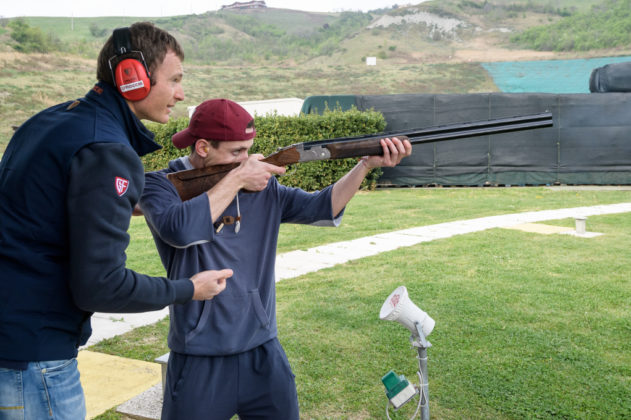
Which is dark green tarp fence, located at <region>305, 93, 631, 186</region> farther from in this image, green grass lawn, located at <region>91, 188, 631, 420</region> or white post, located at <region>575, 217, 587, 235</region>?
green grass lawn, located at <region>91, 188, 631, 420</region>

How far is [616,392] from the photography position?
4.41m

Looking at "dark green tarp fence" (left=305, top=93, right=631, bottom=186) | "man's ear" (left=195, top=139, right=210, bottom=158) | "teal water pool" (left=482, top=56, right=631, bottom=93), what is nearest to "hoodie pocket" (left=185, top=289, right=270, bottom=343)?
"man's ear" (left=195, top=139, right=210, bottom=158)

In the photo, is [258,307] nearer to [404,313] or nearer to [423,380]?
[404,313]

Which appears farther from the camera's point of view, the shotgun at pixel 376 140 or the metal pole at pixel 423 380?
the metal pole at pixel 423 380

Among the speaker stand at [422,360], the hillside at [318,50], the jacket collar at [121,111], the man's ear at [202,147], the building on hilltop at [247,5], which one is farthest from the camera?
the building on hilltop at [247,5]

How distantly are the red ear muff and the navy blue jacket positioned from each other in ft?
0.50

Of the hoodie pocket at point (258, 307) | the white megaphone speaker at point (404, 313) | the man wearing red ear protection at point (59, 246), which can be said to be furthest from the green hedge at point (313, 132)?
the man wearing red ear protection at point (59, 246)

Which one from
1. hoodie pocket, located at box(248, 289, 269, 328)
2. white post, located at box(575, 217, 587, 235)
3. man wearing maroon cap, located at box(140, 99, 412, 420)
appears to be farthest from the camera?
white post, located at box(575, 217, 587, 235)

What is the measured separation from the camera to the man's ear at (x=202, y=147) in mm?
2520

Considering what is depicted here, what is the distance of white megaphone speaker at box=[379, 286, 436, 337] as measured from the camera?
2.94 metres

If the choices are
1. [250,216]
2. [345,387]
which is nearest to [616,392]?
[345,387]

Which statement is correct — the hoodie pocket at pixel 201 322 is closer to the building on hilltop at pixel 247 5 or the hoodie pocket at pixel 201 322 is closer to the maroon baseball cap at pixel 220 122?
the maroon baseball cap at pixel 220 122

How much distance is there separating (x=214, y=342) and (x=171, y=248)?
17.8 inches

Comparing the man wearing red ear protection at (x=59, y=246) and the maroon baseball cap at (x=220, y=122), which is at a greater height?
the maroon baseball cap at (x=220, y=122)
